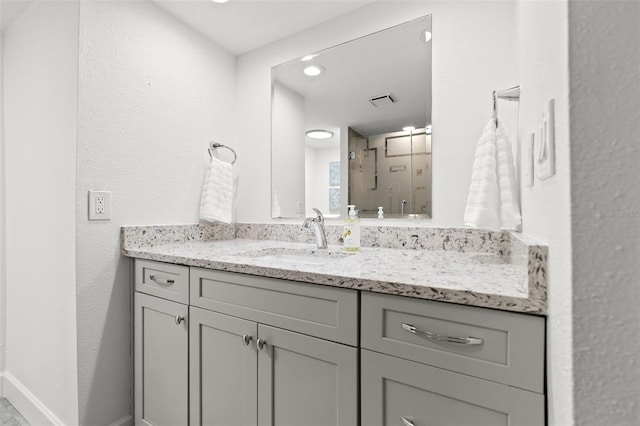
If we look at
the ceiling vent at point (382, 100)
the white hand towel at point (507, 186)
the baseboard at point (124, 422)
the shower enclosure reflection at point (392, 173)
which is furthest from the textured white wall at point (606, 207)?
the baseboard at point (124, 422)

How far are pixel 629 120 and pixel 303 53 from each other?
5.53 feet

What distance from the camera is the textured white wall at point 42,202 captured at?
1293 millimetres

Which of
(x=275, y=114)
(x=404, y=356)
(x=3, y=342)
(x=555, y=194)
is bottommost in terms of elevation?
(x=3, y=342)

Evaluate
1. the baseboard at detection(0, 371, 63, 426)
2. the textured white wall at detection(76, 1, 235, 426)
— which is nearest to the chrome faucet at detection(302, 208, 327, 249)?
the textured white wall at detection(76, 1, 235, 426)

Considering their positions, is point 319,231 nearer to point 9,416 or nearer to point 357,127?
point 357,127

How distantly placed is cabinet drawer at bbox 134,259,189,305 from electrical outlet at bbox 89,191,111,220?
25 centimetres

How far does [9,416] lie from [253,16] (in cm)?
244

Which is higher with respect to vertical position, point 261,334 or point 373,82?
point 373,82

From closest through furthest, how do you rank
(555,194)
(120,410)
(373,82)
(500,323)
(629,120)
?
1. (629,120)
2. (555,194)
3. (500,323)
4. (120,410)
5. (373,82)

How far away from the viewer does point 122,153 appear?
4.65 feet

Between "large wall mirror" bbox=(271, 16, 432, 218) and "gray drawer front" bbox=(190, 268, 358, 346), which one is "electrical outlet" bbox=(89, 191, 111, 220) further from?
"large wall mirror" bbox=(271, 16, 432, 218)

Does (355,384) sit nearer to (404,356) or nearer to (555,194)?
(404,356)

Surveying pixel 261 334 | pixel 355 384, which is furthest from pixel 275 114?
pixel 355 384

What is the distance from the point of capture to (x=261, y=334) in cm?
99
